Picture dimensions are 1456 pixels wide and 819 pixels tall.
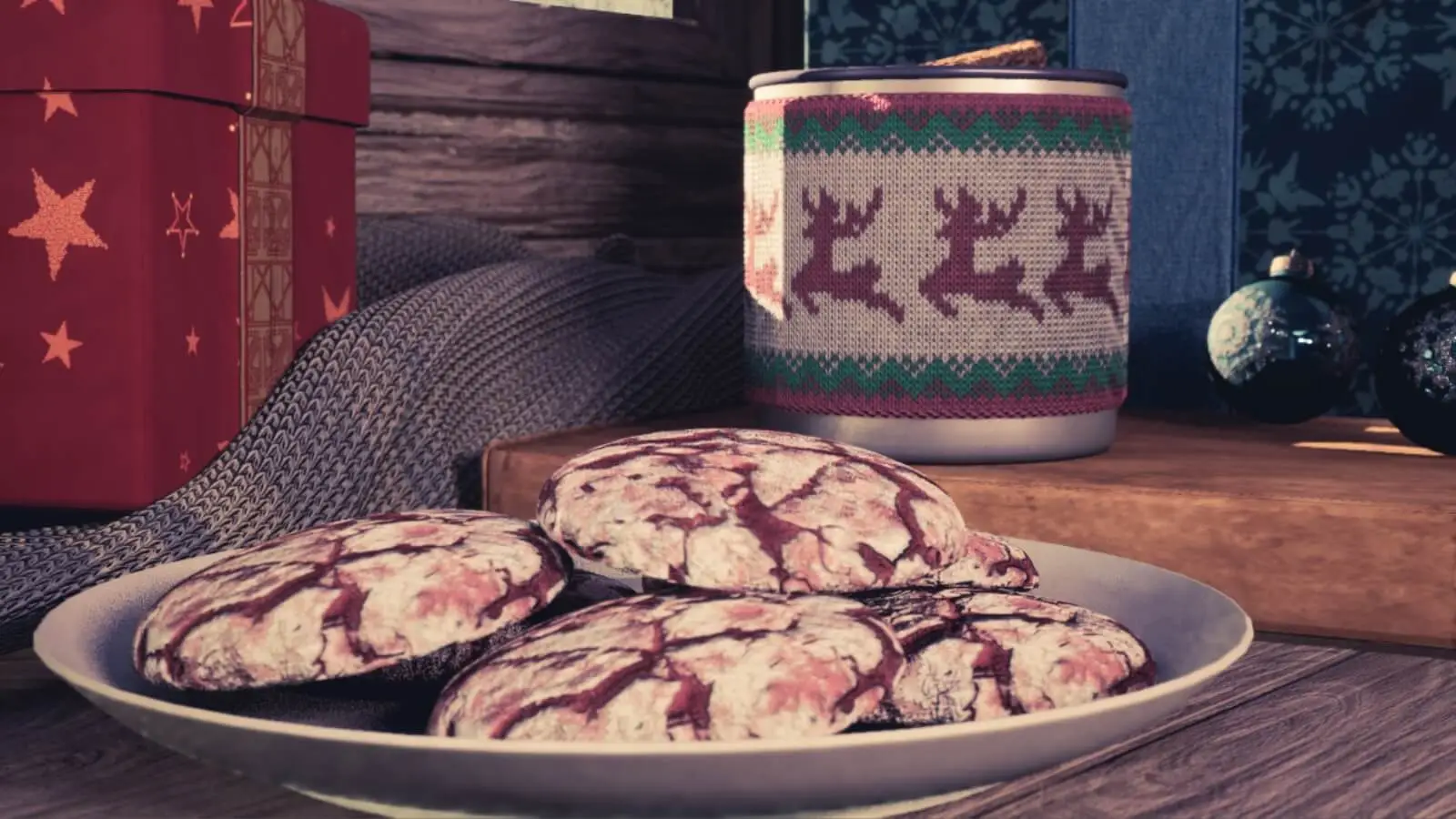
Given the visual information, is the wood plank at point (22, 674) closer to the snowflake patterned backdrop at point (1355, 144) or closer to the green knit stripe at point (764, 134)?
the green knit stripe at point (764, 134)

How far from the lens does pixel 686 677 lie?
0.49 meters

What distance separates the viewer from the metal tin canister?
958 mm

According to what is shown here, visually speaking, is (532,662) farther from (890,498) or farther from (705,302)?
(705,302)

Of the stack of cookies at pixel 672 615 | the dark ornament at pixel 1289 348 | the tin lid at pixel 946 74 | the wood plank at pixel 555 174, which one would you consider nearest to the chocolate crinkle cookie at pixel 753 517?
the stack of cookies at pixel 672 615

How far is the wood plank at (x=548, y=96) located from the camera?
1.72 meters

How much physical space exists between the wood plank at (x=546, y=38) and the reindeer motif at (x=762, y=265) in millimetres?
715

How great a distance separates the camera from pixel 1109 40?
1312 mm

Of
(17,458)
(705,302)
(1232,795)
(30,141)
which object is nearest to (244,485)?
(17,458)

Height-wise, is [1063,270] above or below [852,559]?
above

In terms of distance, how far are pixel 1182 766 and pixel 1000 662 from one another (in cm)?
10

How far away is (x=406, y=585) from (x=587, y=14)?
1410mm

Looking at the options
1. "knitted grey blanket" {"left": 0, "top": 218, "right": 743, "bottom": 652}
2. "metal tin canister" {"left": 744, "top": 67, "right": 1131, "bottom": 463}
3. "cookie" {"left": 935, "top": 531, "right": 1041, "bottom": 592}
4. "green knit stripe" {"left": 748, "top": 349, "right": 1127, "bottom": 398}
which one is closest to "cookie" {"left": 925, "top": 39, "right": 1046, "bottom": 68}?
"metal tin canister" {"left": 744, "top": 67, "right": 1131, "bottom": 463}

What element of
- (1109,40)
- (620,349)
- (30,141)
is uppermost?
(1109,40)

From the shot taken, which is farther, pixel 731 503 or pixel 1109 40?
pixel 1109 40
